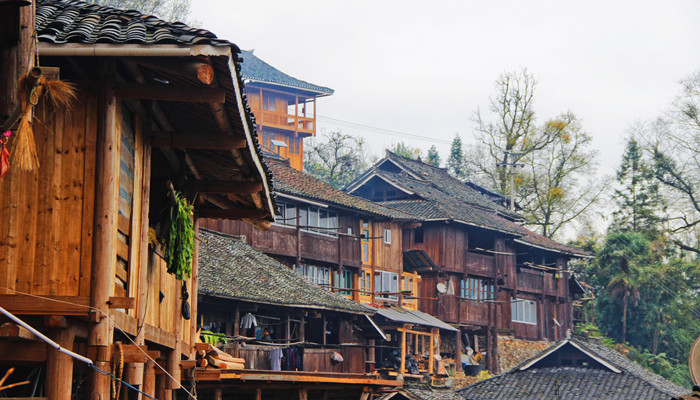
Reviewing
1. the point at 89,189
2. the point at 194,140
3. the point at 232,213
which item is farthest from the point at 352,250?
the point at 89,189

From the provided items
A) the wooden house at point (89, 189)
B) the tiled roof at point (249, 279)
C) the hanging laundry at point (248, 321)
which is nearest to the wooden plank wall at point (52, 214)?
the wooden house at point (89, 189)

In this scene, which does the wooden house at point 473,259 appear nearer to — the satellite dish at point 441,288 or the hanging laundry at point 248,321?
the satellite dish at point 441,288

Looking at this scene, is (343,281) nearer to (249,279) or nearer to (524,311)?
(249,279)

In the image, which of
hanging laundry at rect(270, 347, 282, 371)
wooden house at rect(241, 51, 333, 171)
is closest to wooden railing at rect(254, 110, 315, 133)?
wooden house at rect(241, 51, 333, 171)

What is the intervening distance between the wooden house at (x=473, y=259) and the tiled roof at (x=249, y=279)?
11.8m

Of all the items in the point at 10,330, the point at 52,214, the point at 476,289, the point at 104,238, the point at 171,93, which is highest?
the point at 476,289

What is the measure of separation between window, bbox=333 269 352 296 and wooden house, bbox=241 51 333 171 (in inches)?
833

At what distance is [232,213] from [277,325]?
13280 mm

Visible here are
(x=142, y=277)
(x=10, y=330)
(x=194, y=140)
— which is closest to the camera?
(x=10, y=330)

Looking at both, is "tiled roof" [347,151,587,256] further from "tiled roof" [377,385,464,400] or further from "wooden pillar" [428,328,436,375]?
"tiled roof" [377,385,464,400]

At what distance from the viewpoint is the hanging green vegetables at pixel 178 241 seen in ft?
33.8

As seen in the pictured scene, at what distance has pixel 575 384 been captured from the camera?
32.5 m

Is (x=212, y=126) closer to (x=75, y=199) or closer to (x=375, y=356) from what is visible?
(x=75, y=199)

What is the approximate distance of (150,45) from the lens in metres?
7.41
